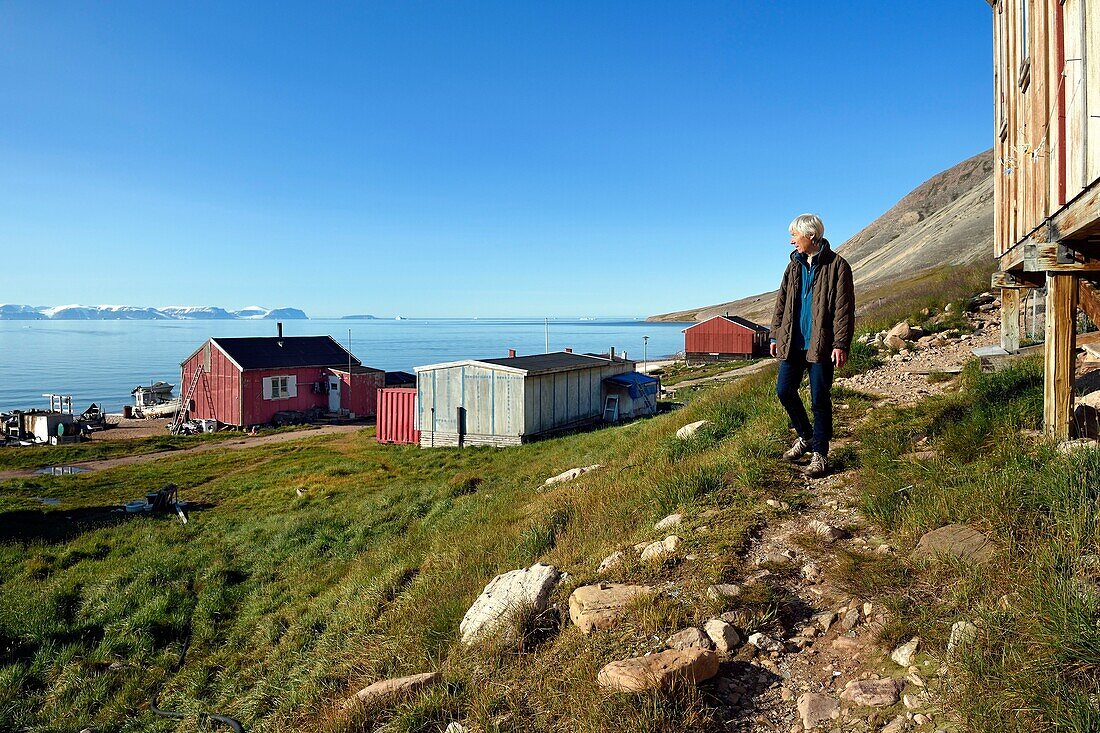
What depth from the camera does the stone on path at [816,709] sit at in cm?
312

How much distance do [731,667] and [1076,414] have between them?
4205 mm

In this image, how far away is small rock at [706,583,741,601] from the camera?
4.07 metres

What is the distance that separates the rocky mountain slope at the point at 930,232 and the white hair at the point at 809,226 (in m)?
32.3

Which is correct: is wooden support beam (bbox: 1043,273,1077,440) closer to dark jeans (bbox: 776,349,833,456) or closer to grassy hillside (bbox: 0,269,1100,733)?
grassy hillside (bbox: 0,269,1100,733)

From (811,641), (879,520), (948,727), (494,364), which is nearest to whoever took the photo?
(948,727)

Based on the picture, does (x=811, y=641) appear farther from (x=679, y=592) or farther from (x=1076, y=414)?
(x=1076, y=414)

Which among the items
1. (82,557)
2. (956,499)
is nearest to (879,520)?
(956,499)

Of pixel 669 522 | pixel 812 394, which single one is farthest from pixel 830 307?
pixel 669 522

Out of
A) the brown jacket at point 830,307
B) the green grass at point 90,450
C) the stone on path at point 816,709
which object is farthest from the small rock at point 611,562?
the green grass at point 90,450

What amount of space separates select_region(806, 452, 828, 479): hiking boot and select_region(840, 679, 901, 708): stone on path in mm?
2821

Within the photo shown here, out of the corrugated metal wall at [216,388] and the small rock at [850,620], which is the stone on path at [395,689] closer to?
the small rock at [850,620]

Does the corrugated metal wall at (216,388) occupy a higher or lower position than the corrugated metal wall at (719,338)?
lower

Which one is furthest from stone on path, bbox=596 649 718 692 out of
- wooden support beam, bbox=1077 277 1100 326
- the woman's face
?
wooden support beam, bbox=1077 277 1100 326

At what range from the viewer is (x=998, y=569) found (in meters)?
3.58
